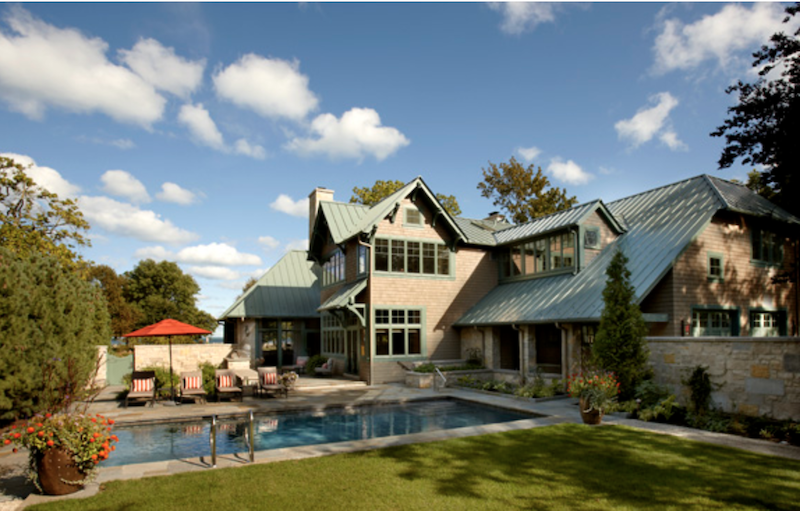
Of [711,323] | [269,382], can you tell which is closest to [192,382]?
[269,382]

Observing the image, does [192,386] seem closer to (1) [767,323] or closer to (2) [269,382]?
(2) [269,382]

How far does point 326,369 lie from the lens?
24.3 metres

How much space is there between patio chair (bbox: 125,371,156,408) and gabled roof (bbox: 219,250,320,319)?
9.39 m

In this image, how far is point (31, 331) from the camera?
10.7m

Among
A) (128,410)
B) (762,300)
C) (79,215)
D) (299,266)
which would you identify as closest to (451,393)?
(128,410)

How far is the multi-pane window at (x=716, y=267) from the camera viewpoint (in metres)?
17.8

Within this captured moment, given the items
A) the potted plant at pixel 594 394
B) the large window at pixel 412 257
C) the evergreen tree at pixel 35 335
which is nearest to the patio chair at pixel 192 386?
the evergreen tree at pixel 35 335

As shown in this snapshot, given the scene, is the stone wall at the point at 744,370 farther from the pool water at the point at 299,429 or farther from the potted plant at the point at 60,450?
the potted plant at the point at 60,450

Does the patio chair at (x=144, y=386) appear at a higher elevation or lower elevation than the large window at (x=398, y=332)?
lower

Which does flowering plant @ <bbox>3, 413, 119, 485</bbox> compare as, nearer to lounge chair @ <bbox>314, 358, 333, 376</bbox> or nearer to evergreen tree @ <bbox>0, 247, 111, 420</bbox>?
evergreen tree @ <bbox>0, 247, 111, 420</bbox>

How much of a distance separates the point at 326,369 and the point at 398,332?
14.5 feet

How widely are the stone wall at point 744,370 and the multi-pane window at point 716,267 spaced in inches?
241

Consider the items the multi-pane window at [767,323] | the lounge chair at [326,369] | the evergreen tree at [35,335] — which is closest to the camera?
the evergreen tree at [35,335]

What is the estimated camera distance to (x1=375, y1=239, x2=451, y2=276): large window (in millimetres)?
22234
